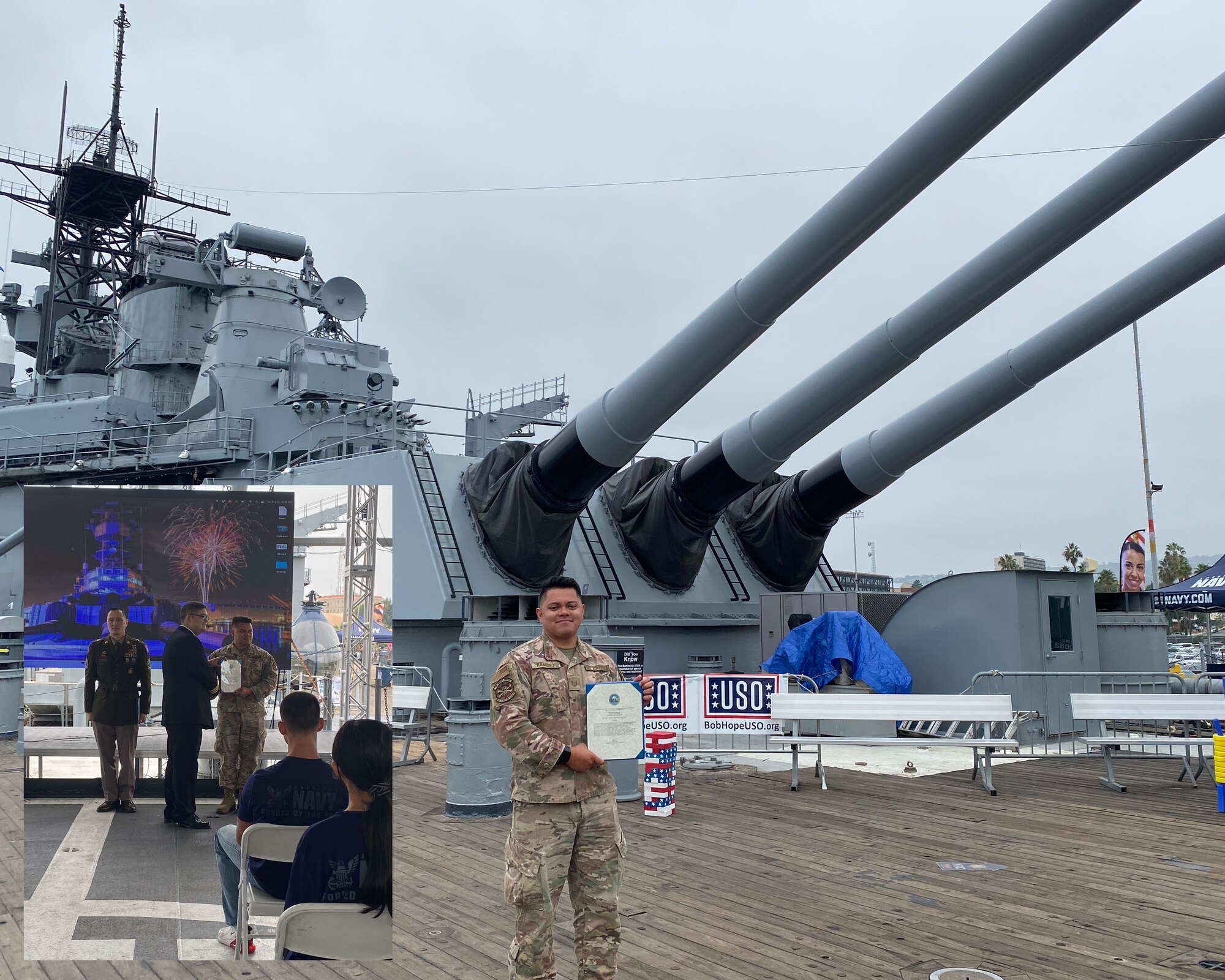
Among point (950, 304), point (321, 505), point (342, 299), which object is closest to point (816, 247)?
point (950, 304)

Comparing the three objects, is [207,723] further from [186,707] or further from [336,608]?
[336,608]

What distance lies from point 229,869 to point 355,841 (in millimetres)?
407

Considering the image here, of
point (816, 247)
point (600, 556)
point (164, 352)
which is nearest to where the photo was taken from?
point (816, 247)

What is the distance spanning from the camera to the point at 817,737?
7445mm

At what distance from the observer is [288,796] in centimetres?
294

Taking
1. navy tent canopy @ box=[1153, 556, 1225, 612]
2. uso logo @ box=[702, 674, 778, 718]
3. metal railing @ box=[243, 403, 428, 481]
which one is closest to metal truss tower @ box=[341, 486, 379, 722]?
uso logo @ box=[702, 674, 778, 718]

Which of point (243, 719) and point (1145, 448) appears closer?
point (243, 719)

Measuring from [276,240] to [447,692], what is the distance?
13530mm

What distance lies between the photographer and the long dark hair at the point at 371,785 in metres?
2.94

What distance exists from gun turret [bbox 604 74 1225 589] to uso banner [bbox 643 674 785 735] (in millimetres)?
2202

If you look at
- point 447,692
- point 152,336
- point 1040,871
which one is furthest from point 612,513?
point 152,336

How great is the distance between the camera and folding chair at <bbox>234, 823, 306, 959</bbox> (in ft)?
9.59

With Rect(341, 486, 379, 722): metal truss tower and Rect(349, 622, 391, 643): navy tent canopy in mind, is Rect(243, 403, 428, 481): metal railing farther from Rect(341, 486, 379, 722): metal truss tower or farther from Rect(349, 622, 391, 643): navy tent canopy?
Rect(349, 622, 391, 643): navy tent canopy

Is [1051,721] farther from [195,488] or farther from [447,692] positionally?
[195,488]
